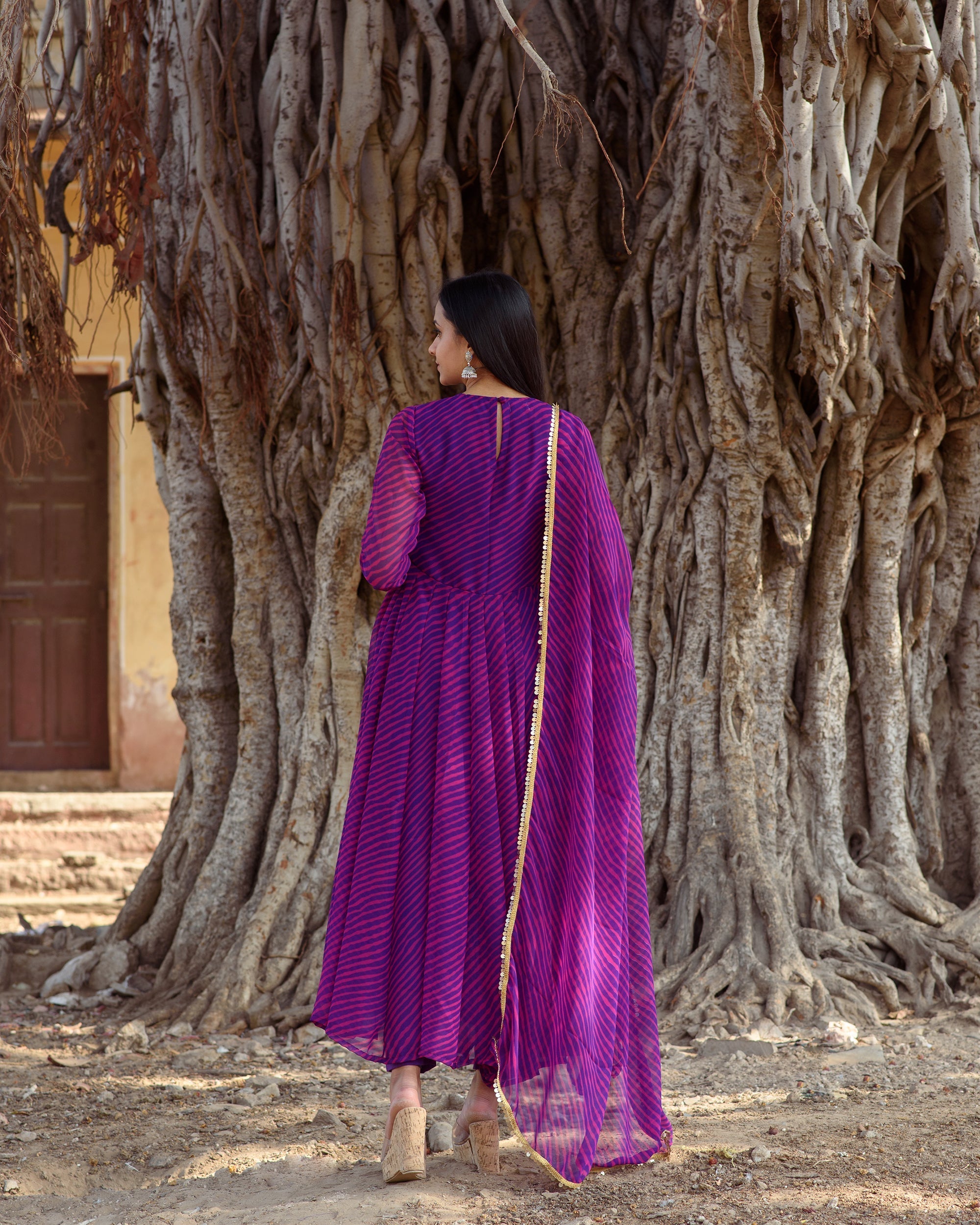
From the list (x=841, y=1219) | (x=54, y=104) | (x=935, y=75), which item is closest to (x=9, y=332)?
(x=54, y=104)

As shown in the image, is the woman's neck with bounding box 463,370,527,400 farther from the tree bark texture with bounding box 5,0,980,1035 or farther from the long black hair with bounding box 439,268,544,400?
the tree bark texture with bounding box 5,0,980,1035

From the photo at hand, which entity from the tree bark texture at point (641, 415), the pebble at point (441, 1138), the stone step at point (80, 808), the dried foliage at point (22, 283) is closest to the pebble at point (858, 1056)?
the tree bark texture at point (641, 415)

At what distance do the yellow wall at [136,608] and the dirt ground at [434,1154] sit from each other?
3.13 m

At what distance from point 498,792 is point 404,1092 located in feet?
1.82

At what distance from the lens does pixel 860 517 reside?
4.02 meters

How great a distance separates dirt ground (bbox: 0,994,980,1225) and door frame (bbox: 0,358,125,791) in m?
3.18

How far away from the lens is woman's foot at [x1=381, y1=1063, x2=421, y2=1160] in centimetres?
223

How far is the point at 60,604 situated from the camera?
689 centimetres

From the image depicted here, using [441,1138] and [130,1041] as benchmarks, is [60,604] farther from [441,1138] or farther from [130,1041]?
[441,1138]

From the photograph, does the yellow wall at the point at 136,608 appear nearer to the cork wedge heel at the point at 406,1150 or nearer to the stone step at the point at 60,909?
the stone step at the point at 60,909

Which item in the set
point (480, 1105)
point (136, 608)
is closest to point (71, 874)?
point (136, 608)

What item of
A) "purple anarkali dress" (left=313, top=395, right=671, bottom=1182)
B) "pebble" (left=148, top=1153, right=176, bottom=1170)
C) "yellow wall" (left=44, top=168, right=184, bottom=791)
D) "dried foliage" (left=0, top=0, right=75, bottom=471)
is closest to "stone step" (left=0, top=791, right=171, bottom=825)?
"yellow wall" (left=44, top=168, right=184, bottom=791)

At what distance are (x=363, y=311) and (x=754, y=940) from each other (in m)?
2.17

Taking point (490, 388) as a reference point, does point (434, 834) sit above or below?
below
